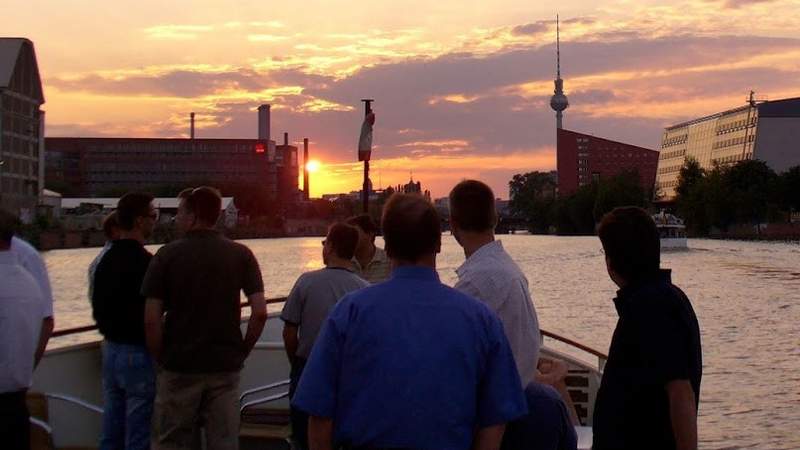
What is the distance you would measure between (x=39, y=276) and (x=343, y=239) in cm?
179

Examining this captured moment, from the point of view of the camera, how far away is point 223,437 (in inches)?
247

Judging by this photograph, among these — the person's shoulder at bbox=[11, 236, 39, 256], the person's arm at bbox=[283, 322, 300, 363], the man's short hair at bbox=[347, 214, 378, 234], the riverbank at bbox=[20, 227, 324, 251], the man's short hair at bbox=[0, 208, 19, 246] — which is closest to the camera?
the man's short hair at bbox=[0, 208, 19, 246]

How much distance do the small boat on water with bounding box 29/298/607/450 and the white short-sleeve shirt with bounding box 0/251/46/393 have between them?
2033 mm

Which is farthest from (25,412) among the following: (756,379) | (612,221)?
(756,379)

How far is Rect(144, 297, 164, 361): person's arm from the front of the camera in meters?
5.95

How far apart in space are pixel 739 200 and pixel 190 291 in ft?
472

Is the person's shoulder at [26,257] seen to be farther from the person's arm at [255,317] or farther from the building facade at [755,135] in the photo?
the building facade at [755,135]

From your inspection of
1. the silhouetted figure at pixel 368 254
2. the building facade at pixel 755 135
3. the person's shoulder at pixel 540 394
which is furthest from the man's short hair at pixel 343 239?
the building facade at pixel 755 135

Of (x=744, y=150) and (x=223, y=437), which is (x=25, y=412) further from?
(x=744, y=150)

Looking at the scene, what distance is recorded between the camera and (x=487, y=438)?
3.39 meters

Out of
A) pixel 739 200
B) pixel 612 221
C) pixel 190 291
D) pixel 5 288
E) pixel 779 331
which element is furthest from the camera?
pixel 739 200

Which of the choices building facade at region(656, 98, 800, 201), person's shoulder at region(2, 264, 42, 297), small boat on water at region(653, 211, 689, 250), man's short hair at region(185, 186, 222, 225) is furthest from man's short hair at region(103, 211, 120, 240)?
building facade at region(656, 98, 800, 201)

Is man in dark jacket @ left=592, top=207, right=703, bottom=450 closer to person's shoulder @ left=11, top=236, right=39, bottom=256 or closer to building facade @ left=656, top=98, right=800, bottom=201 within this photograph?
person's shoulder @ left=11, top=236, right=39, bottom=256

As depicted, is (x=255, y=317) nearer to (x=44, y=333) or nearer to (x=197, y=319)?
(x=197, y=319)
